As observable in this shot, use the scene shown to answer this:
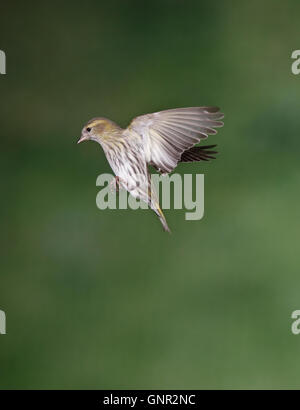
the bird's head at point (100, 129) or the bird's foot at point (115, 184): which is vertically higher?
the bird's head at point (100, 129)

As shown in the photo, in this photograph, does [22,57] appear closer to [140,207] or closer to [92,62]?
[92,62]

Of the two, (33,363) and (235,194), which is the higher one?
(235,194)

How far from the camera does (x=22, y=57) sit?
1.19m

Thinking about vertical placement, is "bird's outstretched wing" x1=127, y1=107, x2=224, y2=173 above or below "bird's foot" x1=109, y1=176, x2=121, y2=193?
above

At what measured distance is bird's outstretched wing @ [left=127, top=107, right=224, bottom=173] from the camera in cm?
95

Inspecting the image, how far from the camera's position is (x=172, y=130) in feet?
3.14

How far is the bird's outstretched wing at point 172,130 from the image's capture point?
0.95 m

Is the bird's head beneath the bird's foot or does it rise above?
above

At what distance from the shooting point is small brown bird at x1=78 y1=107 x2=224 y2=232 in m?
0.95

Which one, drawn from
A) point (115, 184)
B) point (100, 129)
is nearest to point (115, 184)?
point (115, 184)

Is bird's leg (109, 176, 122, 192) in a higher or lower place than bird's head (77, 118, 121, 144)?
lower
